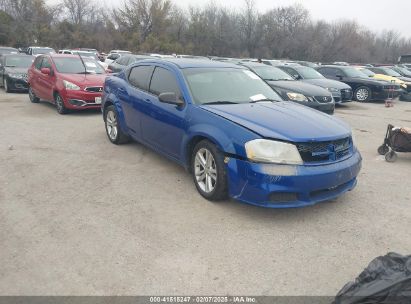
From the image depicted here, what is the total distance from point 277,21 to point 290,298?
202 feet

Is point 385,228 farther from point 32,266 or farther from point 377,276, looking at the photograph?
point 32,266

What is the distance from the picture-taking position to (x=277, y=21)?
59500 millimetres

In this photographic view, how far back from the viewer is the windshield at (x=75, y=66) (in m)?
10.3

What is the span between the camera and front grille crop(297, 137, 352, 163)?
12.7 ft

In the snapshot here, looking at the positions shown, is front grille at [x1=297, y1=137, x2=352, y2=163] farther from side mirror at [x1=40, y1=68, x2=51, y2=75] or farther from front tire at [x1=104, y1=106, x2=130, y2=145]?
side mirror at [x1=40, y1=68, x2=51, y2=75]

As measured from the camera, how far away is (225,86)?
514 cm

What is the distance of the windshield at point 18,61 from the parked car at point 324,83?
32.4 ft

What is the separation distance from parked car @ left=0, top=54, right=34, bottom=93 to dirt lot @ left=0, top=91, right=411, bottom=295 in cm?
903

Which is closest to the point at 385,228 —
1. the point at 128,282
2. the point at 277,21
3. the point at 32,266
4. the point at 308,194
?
the point at 308,194

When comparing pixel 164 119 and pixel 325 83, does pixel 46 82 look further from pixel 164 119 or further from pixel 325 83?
pixel 325 83

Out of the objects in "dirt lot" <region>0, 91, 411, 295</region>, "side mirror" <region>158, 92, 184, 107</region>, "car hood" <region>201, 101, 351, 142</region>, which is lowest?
"dirt lot" <region>0, 91, 411, 295</region>

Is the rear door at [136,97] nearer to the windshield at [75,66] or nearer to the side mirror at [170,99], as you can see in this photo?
the side mirror at [170,99]

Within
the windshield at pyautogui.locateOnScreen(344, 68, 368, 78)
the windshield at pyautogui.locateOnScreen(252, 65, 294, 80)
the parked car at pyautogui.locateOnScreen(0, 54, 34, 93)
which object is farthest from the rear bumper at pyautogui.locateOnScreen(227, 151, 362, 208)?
the windshield at pyautogui.locateOnScreen(344, 68, 368, 78)

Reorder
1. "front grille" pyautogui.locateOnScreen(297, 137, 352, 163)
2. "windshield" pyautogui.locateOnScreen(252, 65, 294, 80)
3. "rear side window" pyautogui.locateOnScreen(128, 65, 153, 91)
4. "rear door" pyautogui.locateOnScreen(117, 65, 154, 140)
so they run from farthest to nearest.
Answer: "windshield" pyautogui.locateOnScreen(252, 65, 294, 80), "rear side window" pyautogui.locateOnScreen(128, 65, 153, 91), "rear door" pyautogui.locateOnScreen(117, 65, 154, 140), "front grille" pyautogui.locateOnScreen(297, 137, 352, 163)
